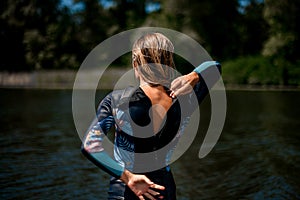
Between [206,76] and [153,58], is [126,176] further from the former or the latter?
[206,76]

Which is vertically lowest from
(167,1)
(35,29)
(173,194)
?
(35,29)

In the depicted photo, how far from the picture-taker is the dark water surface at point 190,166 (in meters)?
7.69

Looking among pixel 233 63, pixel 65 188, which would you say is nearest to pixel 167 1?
pixel 233 63

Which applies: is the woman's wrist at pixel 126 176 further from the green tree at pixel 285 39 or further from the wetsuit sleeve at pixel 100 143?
the green tree at pixel 285 39

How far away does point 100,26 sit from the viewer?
52.7m

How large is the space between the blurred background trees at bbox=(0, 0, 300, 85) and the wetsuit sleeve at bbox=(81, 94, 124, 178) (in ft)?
135

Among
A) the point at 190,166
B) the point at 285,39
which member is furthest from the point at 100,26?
the point at 190,166

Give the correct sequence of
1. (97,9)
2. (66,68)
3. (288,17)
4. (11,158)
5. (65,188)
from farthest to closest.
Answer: (97,9) → (66,68) → (288,17) → (11,158) → (65,188)

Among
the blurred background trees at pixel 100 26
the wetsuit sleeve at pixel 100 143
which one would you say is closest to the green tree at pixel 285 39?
the blurred background trees at pixel 100 26

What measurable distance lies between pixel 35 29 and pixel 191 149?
4149 centimetres

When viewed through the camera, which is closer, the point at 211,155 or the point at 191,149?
the point at 211,155

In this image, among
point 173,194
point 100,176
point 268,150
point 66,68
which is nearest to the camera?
point 173,194

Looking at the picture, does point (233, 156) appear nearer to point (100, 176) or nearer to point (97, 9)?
point (100, 176)

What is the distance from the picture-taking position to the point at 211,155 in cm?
1071
